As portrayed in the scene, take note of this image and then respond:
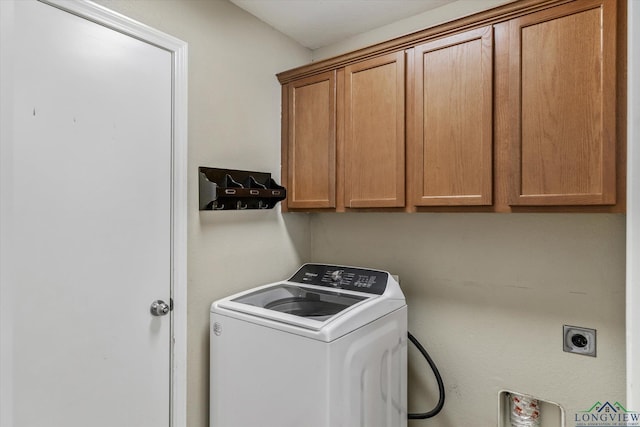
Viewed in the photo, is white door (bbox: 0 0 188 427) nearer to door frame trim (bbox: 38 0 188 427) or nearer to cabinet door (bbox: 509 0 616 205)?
door frame trim (bbox: 38 0 188 427)

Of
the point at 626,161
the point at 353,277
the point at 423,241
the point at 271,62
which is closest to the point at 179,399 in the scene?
the point at 353,277

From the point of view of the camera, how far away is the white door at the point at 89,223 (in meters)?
1.15

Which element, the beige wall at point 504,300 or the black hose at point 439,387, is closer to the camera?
the beige wall at point 504,300

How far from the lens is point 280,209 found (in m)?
2.14

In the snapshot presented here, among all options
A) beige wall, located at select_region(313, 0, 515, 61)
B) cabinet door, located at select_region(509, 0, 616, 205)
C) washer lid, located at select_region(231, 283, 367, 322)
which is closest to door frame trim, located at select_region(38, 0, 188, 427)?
washer lid, located at select_region(231, 283, 367, 322)

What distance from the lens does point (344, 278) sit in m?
1.91

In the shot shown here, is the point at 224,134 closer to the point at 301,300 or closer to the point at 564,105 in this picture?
the point at 301,300

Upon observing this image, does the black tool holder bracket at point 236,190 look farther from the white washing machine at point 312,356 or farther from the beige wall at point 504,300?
the beige wall at point 504,300

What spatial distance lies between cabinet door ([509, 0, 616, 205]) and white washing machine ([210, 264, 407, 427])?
786 mm

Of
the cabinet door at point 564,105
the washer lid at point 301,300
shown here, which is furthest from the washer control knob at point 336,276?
the cabinet door at point 564,105

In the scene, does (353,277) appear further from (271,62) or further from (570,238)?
(271,62)

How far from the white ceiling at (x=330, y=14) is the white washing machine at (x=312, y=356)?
1.41 metres

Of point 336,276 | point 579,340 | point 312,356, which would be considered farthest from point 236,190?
point 579,340

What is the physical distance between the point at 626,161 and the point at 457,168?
1.81 feet
